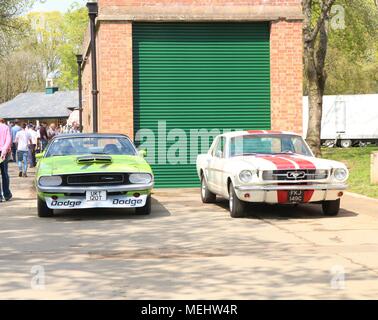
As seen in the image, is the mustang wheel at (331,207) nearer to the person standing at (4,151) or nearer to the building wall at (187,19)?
the building wall at (187,19)

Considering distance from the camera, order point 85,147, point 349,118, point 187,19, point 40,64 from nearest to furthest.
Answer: point 85,147
point 187,19
point 349,118
point 40,64

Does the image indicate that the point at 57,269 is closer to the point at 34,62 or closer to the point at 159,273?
the point at 159,273

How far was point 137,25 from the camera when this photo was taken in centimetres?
1867

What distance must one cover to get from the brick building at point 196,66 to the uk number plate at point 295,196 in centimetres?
710

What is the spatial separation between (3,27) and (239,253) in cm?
2725

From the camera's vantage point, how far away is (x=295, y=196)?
1208 centimetres

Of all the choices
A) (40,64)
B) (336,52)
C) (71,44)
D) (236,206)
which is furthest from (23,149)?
(40,64)

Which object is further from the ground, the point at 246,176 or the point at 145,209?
the point at 246,176

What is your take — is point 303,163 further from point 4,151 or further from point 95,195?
point 4,151

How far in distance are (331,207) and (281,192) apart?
1.14 m

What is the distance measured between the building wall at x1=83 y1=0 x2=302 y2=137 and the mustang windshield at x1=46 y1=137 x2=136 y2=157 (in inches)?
175

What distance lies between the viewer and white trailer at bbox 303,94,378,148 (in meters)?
43.6

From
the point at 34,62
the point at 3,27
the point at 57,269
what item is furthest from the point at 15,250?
the point at 34,62

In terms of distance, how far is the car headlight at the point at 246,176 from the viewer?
11984 mm
